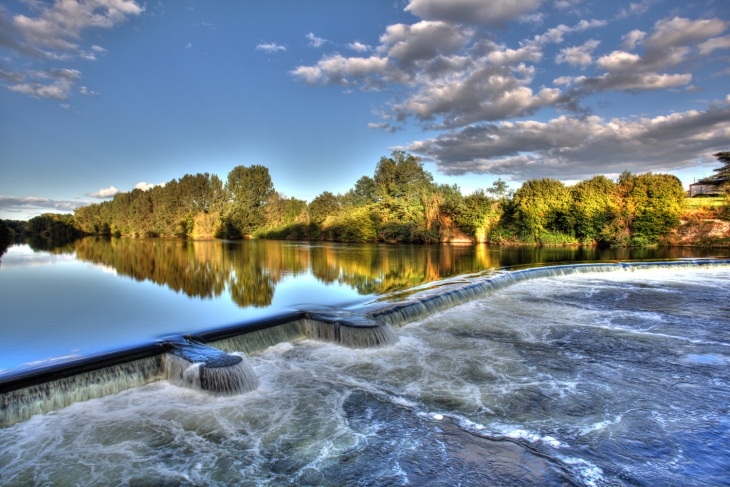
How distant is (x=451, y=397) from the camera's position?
5.09 m

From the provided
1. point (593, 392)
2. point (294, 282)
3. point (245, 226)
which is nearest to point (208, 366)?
point (593, 392)

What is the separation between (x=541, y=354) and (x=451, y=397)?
2.56 metres

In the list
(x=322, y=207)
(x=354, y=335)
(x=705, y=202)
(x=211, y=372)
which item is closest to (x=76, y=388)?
(x=211, y=372)

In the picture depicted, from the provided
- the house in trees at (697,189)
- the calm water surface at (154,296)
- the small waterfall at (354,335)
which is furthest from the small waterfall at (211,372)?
the house in trees at (697,189)

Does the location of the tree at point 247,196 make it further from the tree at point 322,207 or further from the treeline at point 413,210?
the tree at point 322,207

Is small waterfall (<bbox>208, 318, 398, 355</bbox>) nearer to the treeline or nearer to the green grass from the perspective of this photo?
the treeline

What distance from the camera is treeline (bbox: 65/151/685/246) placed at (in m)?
31.4

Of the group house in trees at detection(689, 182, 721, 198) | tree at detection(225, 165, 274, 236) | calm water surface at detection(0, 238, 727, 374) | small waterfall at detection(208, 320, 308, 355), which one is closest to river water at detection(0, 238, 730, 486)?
small waterfall at detection(208, 320, 308, 355)

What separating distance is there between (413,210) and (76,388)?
36790 mm

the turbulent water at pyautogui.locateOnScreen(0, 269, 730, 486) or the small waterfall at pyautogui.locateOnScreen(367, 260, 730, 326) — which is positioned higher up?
the small waterfall at pyautogui.locateOnScreen(367, 260, 730, 326)

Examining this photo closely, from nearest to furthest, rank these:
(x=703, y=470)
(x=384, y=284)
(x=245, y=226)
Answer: (x=703, y=470)
(x=384, y=284)
(x=245, y=226)

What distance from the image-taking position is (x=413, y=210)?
132 ft

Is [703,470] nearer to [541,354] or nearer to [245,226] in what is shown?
[541,354]

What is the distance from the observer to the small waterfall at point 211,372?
17.2 feet
